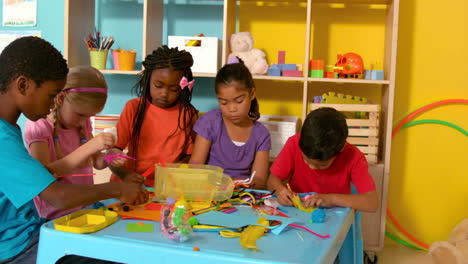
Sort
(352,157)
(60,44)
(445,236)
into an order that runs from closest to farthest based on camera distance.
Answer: (352,157) < (445,236) < (60,44)

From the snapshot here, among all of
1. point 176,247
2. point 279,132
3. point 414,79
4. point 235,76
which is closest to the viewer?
point 176,247

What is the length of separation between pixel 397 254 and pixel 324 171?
1.08 metres

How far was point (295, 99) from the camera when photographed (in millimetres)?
2547

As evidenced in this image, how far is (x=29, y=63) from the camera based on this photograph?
44.3 inches

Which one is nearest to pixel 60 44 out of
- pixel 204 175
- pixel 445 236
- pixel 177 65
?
pixel 177 65

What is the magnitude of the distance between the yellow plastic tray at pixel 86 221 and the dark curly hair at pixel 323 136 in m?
0.60

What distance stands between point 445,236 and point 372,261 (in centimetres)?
49

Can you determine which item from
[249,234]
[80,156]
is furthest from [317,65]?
[249,234]

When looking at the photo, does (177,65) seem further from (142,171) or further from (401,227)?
(401,227)

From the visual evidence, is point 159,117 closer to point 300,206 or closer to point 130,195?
point 130,195

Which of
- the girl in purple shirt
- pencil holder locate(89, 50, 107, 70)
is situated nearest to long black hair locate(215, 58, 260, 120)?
the girl in purple shirt

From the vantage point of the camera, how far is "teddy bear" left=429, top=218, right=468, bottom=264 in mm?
1876

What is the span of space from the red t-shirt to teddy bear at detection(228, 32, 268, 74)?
2.27ft

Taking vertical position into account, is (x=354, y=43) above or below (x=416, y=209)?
above
